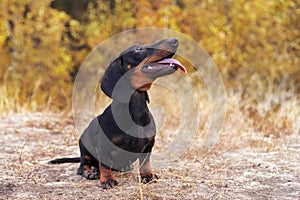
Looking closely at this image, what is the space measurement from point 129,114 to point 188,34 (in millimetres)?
8608

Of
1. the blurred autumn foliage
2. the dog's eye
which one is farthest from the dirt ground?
the blurred autumn foliage

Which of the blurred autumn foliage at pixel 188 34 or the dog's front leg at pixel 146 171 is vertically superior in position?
the blurred autumn foliage at pixel 188 34

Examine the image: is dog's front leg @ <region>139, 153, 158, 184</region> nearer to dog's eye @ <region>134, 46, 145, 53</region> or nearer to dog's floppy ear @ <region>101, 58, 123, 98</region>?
dog's floppy ear @ <region>101, 58, 123, 98</region>

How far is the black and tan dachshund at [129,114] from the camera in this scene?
12.7 ft

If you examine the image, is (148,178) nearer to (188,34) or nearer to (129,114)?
(129,114)

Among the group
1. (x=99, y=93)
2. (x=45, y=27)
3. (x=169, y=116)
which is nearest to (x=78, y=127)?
(x=169, y=116)

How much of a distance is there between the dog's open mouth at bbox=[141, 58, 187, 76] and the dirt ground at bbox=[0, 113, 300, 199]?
0.85 m

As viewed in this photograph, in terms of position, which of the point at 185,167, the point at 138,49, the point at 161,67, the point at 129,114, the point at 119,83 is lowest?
the point at 185,167

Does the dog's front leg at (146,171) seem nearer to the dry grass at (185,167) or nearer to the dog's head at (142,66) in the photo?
the dry grass at (185,167)

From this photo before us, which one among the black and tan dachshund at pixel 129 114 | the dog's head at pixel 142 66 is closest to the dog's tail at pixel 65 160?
the black and tan dachshund at pixel 129 114

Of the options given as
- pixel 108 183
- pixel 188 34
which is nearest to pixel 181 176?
pixel 108 183

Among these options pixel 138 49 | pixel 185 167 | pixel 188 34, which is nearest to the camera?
pixel 138 49

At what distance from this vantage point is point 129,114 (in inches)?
159

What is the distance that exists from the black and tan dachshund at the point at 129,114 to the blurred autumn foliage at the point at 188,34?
6524 mm
